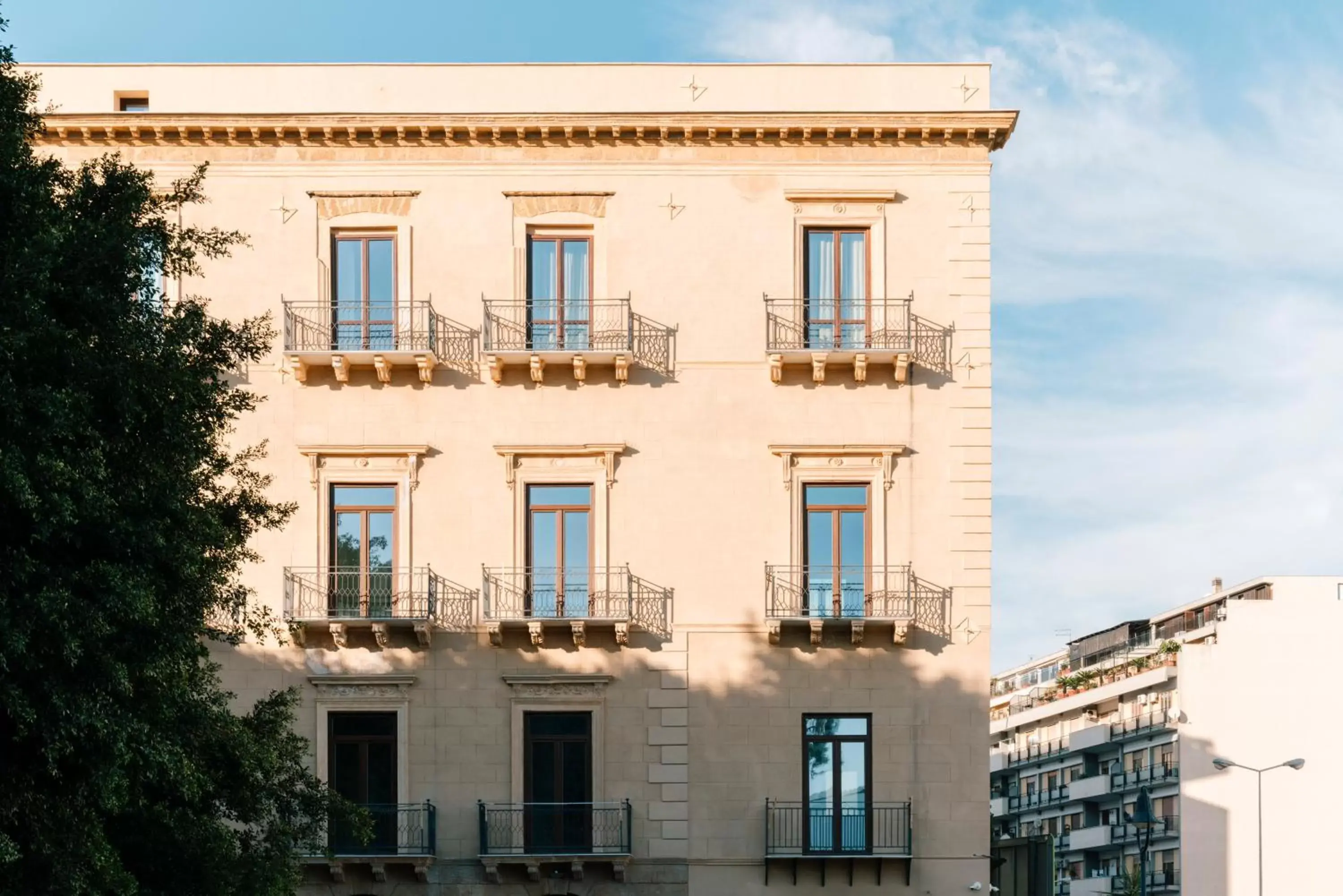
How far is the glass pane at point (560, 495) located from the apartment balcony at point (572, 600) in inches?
45.4

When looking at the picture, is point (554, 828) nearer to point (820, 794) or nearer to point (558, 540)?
point (820, 794)

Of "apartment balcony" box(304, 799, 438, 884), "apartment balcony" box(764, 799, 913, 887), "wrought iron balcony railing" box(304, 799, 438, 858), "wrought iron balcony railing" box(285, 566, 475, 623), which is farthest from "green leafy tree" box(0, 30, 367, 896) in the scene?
"apartment balcony" box(764, 799, 913, 887)

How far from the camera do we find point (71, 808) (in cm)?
2066

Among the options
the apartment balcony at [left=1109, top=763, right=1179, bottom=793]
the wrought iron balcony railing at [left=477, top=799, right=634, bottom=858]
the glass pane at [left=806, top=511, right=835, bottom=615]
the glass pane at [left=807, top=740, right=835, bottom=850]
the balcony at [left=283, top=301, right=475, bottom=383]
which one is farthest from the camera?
the apartment balcony at [left=1109, top=763, right=1179, bottom=793]

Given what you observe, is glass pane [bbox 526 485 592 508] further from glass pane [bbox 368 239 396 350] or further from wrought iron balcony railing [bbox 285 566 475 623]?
glass pane [bbox 368 239 396 350]

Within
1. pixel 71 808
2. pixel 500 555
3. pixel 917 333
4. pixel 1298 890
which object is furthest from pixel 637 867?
pixel 1298 890

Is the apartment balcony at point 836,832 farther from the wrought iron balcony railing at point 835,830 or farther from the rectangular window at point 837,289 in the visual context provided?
the rectangular window at point 837,289

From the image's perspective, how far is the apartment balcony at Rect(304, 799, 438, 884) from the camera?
3141cm

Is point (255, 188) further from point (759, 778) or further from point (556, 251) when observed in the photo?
point (759, 778)

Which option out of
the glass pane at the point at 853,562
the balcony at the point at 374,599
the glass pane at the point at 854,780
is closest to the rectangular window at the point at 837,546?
the glass pane at the point at 853,562

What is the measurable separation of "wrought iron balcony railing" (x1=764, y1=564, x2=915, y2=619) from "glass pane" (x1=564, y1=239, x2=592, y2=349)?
532 centimetres

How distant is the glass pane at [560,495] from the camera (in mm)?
33094

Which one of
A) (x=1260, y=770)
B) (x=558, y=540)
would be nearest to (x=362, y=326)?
(x=558, y=540)

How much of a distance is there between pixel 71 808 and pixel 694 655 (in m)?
13.9
